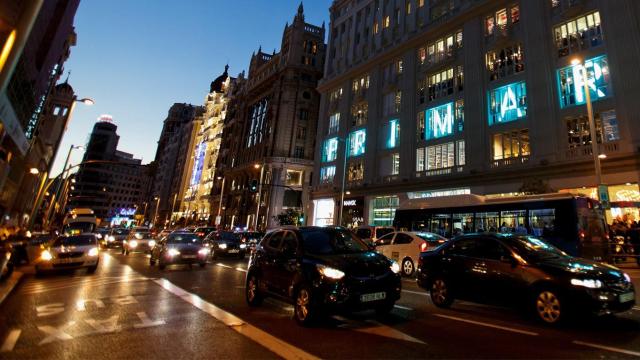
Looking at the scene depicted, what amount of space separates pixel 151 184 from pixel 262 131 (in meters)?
96.8

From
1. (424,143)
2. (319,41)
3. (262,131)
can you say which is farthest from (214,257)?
(319,41)

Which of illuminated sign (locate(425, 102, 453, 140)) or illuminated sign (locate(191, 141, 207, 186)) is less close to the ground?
illuminated sign (locate(191, 141, 207, 186))

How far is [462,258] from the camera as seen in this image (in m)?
7.51

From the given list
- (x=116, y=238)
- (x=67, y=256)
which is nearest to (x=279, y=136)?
(x=116, y=238)

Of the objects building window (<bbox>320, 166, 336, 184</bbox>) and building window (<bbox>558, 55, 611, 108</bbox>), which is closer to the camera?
building window (<bbox>558, 55, 611, 108</bbox>)

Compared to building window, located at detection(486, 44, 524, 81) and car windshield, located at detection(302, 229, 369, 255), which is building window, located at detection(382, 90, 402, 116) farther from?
car windshield, located at detection(302, 229, 369, 255)

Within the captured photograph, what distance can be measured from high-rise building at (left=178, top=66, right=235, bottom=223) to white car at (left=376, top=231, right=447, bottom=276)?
6981 centimetres

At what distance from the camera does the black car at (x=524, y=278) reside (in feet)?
18.5

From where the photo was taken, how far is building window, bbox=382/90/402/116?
121ft

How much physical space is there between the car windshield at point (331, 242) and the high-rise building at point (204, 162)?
75.9 m

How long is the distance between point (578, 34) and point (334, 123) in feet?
94.5

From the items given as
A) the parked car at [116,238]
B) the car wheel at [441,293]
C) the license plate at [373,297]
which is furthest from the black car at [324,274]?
the parked car at [116,238]

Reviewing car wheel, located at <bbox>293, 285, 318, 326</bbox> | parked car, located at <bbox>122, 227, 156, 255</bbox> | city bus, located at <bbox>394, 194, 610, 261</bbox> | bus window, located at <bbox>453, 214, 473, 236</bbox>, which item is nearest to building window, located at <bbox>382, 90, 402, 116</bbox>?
city bus, located at <bbox>394, 194, 610, 261</bbox>

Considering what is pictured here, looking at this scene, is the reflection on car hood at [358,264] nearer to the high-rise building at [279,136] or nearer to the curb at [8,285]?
the curb at [8,285]
